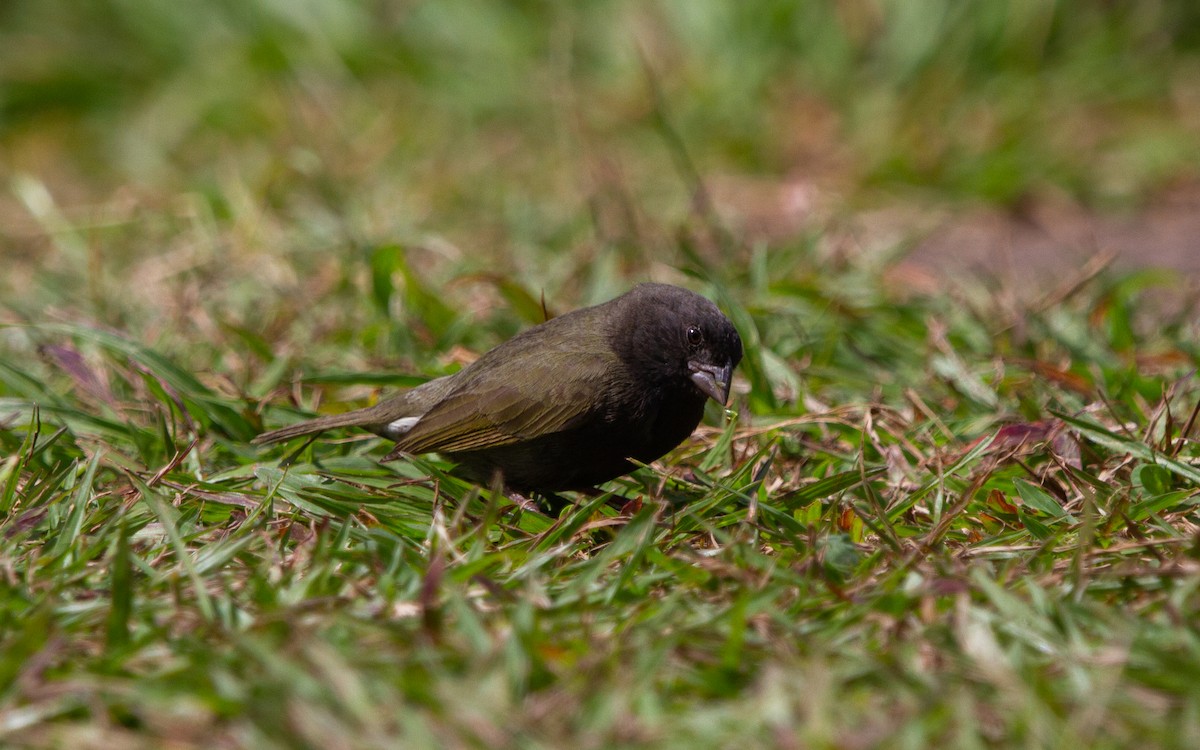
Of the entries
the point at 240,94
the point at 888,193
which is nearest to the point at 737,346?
the point at 888,193

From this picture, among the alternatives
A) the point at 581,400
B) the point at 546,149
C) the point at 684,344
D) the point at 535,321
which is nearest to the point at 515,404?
the point at 581,400

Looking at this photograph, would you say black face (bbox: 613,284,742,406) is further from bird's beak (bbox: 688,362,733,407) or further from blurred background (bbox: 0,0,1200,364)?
blurred background (bbox: 0,0,1200,364)

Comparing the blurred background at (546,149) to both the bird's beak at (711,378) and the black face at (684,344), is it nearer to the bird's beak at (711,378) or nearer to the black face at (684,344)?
the black face at (684,344)

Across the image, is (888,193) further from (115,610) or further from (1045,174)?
(115,610)

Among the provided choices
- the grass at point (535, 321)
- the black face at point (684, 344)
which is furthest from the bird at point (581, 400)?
the grass at point (535, 321)

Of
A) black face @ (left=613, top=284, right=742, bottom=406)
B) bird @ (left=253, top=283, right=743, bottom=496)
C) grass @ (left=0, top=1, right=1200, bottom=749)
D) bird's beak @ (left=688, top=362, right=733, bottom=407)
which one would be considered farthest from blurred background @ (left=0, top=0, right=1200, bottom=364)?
bird's beak @ (left=688, top=362, right=733, bottom=407)

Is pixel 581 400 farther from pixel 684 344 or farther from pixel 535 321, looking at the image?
pixel 535 321
